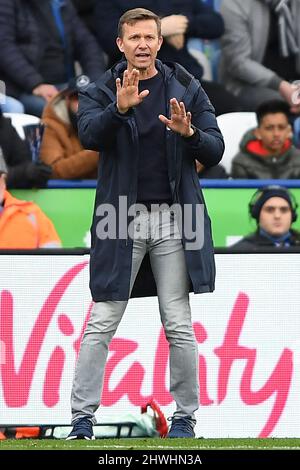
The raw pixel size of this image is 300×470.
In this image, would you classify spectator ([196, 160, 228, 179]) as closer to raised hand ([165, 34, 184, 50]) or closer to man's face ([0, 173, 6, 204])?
raised hand ([165, 34, 184, 50])

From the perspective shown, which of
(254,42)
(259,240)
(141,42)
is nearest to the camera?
(141,42)

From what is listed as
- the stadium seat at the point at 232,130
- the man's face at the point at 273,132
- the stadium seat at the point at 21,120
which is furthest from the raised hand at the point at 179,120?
the stadium seat at the point at 232,130

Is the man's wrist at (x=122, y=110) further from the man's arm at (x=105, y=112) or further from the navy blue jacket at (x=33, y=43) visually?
the navy blue jacket at (x=33, y=43)

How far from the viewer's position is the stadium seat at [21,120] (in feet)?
37.4

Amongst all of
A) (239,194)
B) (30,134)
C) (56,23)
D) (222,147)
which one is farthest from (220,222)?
(222,147)

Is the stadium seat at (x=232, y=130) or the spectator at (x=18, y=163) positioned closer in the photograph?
the spectator at (x=18, y=163)

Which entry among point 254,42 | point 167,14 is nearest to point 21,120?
point 167,14

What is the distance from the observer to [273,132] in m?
11.6

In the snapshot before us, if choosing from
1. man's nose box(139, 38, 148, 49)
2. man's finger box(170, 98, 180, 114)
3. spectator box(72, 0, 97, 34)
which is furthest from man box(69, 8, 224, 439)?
spectator box(72, 0, 97, 34)

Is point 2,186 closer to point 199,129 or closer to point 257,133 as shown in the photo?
point 257,133

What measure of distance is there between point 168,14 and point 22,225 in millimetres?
2842

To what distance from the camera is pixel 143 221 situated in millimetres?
7426

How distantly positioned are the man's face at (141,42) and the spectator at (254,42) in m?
5.35

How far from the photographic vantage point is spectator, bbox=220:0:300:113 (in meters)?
12.7
